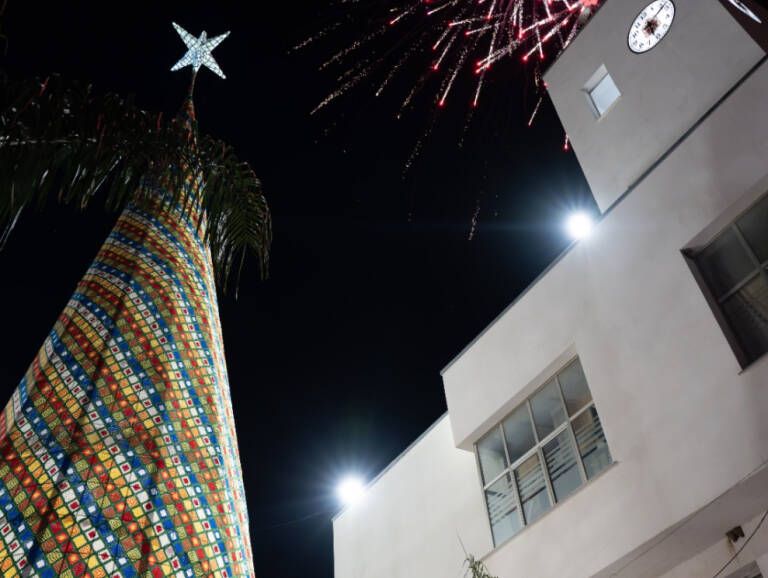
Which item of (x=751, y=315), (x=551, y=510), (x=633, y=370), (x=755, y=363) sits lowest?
(x=551, y=510)

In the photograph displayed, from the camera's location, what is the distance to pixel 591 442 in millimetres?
8609

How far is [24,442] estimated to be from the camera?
4.35 metres

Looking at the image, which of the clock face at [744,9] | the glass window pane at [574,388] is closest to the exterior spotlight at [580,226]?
the glass window pane at [574,388]

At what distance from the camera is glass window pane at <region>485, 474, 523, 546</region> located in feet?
30.7

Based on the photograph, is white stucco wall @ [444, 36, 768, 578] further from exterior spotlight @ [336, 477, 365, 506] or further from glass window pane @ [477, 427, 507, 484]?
exterior spotlight @ [336, 477, 365, 506]

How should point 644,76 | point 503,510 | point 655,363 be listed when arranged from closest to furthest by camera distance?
point 655,363, point 503,510, point 644,76

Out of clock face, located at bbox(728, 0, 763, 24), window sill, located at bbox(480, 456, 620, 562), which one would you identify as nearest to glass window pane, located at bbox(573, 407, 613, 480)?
window sill, located at bbox(480, 456, 620, 562)

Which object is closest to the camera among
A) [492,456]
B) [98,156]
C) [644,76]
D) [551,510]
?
[98,156]

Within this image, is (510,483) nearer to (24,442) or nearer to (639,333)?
(639,333)

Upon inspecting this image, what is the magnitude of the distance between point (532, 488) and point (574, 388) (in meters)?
1.37

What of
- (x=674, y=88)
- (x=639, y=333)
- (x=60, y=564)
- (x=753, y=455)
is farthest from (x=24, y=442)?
(x=674, y=88)

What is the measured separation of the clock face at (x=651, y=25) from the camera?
10.8m

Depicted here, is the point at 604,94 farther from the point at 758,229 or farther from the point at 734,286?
the point at 734,286

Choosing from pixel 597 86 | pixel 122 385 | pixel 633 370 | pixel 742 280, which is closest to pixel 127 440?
pixel 122 385
